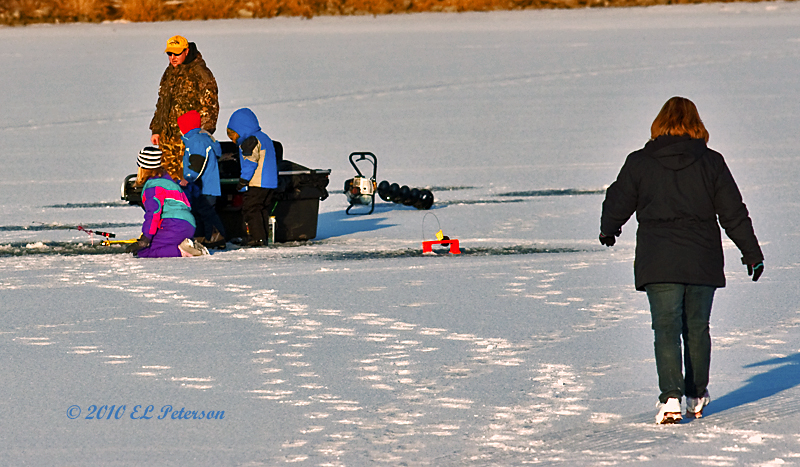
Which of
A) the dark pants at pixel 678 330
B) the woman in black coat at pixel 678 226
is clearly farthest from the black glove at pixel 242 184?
the dark pants at pixel 678 330

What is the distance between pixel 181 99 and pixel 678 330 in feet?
19.2

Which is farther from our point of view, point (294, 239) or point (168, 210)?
point (294, 239)

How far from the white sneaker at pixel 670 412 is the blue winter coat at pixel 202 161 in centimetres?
524

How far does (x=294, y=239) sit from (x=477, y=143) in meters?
7.00

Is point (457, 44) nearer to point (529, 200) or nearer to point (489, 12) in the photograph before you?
point (489, 12)

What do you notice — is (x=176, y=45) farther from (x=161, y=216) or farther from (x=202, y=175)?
(x=161, y=216)

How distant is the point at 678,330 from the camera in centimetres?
504

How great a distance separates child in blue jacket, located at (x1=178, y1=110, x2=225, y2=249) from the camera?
31.1 ft

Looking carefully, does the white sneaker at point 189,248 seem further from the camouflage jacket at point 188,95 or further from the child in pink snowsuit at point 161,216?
the camouflage jacket at point 188,95

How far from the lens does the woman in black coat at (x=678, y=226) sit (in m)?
4.92

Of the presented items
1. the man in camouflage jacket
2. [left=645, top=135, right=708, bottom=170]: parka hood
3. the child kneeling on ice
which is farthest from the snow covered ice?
[left=645, top=135, right=708, bottom=170]: parka hood

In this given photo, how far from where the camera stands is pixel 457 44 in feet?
99.8

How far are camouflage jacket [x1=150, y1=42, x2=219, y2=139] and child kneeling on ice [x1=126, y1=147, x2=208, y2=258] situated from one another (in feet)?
1.62

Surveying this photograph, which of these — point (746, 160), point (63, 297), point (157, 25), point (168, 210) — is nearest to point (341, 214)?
point (168, 210)
